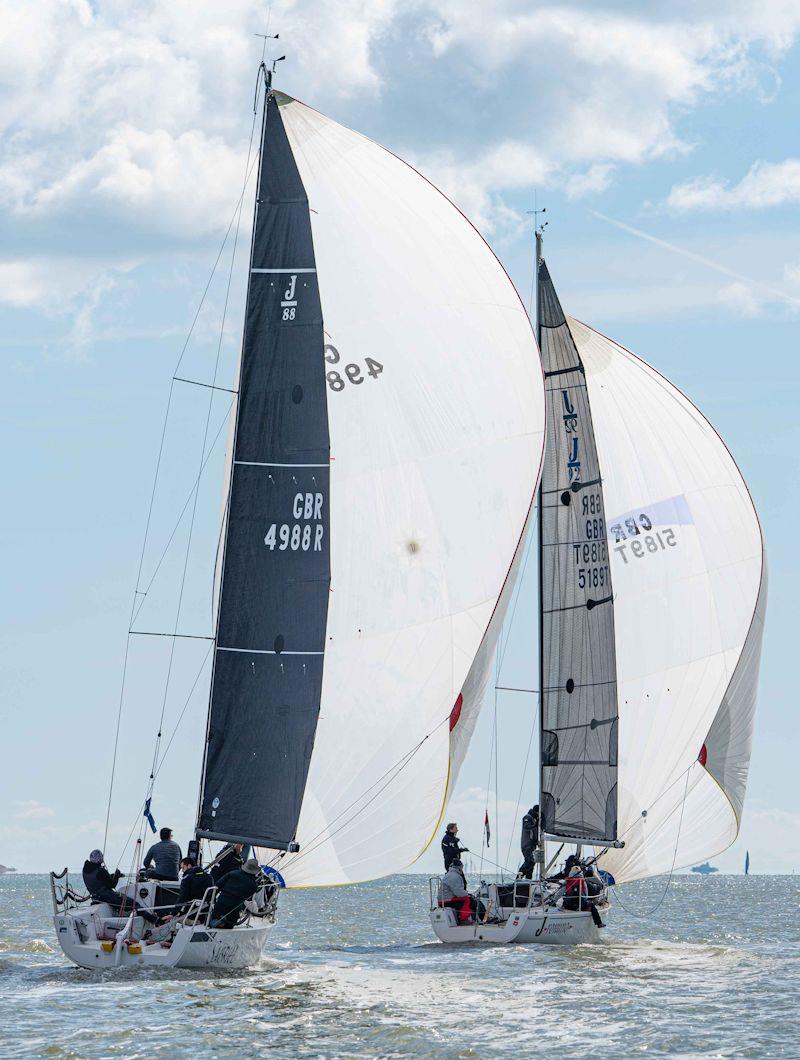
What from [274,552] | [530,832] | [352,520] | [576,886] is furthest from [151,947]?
[530,832]

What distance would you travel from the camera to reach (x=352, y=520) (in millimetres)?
21875

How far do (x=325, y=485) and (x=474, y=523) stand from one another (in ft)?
7.17

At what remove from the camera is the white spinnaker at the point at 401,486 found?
70.3ft

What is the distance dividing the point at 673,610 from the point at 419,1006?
11.7m

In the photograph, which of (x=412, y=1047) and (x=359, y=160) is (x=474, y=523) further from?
(x=412, y=1047)

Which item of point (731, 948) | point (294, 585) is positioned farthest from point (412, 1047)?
point (731, 948)

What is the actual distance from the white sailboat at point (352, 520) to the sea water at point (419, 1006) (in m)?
1.24

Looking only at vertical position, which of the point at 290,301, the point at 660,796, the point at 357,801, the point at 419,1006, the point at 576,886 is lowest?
the point at 419,1006

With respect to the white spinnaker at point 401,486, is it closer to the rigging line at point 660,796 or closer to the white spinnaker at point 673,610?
the white spinnaker at point 673,610

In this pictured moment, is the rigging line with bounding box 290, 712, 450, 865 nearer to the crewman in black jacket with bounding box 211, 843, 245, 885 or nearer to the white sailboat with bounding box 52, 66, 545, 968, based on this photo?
the white sailboat with bounding box 52, 66, 545, 968

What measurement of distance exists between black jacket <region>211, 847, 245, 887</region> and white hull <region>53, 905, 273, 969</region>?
2.48 feet

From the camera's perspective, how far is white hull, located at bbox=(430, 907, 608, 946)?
26.3 meters

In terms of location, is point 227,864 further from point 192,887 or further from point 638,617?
point 638,617

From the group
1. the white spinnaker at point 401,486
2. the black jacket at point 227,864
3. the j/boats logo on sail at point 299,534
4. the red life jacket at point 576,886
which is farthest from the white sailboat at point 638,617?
the black jacket at point 227,864
